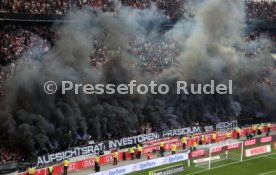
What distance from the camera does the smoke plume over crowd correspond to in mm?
27672

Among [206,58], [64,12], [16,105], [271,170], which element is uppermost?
[64,12]

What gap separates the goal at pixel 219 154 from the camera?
2670 centimetres

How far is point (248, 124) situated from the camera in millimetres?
38812

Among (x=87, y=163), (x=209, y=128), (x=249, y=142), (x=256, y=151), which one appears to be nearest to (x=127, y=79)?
(x=209, y=128)

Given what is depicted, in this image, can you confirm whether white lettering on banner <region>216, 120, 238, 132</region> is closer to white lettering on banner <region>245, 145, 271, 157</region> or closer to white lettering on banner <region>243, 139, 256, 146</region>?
white lettering on banner <region>243, 139, 256, 146</region>

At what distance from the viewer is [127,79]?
110ft

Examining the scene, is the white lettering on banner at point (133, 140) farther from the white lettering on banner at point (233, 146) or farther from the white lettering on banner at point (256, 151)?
the white lettering on banner at point (256, 151)

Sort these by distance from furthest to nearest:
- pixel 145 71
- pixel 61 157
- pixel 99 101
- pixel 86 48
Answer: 1. pixel 145 71
2. pixel 86 48
3. pixel 99 101
4. pixel 61 157

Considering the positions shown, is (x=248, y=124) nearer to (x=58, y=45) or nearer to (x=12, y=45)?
(x=58, y=45)

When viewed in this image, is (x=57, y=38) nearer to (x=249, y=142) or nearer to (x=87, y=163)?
(x=87, y=163)

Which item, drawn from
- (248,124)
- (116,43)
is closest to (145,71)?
(116,43)

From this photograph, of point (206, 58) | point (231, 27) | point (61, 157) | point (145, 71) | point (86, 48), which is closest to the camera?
point (61, 157)

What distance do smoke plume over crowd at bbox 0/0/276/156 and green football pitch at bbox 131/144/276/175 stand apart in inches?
243

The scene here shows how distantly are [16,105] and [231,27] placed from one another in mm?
24425
